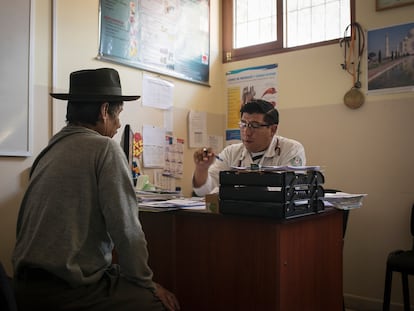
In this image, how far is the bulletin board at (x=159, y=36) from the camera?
274 cm

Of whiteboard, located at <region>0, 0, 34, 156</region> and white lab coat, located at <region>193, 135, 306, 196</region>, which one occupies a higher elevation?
whiteboard, located at <region>0, 0, 34, 156</region>

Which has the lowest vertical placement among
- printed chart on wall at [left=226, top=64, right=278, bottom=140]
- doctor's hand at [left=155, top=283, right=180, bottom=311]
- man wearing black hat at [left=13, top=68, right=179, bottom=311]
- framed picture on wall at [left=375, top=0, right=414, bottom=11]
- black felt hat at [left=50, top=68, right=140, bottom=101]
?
doctor's hand at [left=155, top=283, right=180, bottom=311]

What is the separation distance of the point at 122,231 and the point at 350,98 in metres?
2.19

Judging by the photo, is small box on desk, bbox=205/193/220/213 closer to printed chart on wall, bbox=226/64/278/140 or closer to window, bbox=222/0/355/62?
printed chart on wall, bbox=226/64/278/140

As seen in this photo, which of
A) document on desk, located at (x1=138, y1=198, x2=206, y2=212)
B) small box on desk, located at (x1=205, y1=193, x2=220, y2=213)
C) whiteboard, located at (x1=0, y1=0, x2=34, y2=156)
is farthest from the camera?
whiteboard, located at (x1=0, y1=0, x2=34, y2=156)

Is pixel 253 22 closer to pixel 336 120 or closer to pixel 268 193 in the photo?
pixel 336 120

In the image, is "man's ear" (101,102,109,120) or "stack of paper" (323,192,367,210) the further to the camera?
"stack of paper" (323,192,367,210)

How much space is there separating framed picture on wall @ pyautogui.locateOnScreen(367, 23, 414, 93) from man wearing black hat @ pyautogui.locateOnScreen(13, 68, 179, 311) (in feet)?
7.04

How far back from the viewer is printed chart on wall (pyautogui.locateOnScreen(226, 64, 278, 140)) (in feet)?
11.4

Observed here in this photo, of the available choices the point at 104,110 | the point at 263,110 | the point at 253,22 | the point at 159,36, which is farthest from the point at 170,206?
the point at 253,22

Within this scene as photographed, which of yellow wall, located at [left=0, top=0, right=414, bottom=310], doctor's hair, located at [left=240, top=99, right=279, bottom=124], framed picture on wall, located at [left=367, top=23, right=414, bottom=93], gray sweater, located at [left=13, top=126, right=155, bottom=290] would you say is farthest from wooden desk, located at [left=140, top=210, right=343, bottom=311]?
framed picture on wall, located at [left=367, top=23, right=414, bottom=93]

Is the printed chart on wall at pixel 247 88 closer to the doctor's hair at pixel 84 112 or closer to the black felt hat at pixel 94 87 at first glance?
the black felt hat at pixel 94 87

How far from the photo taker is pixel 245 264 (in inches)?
66.7

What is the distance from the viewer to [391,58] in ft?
9.50
